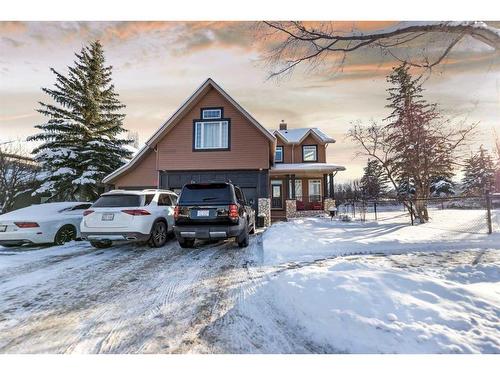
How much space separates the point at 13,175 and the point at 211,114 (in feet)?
39.1

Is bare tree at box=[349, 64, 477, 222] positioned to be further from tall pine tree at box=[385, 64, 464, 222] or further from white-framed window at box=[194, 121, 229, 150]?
white-framed window at box=[194, 121, 229, 150]

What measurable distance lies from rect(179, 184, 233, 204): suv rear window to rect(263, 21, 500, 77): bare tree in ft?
10.4

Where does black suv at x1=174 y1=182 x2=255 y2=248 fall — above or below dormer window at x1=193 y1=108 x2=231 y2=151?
below

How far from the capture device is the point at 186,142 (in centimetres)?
1343

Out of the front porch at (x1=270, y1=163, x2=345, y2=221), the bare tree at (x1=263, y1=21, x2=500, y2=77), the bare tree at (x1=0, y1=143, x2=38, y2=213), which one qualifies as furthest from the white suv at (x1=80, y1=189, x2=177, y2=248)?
the bare tree at (x1=0, y1=143, x2=38, y2=213)

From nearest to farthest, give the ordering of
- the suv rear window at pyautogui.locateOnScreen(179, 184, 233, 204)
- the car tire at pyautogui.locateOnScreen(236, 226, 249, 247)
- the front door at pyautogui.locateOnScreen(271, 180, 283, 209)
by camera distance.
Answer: the suv rear window at pyautogui.locateOnScreen(179, 184, 233, 204)
the car tire at pyautogui.locateOnScreen(236, 226, 249, 247)
the front door at pyautogui.locateOnScreen(271, 180, 283, 209)

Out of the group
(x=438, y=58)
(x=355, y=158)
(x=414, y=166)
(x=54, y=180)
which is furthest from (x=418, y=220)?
(x=54, y=180)

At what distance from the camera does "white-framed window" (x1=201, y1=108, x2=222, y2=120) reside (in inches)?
529

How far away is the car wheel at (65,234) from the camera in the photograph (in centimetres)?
745

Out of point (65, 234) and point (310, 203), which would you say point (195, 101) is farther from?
point (310, 203)

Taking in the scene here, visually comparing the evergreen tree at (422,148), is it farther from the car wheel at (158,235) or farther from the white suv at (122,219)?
the white suv at (122,219)

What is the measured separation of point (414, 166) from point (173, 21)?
12.6 m

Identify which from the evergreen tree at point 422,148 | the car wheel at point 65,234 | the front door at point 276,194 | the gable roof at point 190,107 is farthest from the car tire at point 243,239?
the front door at point 276,194
